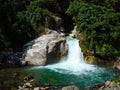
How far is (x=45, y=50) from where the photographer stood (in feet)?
107

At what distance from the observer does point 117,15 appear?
32375 millimetres

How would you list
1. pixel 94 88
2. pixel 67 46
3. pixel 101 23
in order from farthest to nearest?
1. pixel 67 46
2. pixel 101 23
3. pixel 94 88

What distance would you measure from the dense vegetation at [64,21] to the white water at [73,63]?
144 cm

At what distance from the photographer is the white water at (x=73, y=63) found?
1193 inches

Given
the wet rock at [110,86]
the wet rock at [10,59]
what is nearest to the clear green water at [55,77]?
the wet rock at [10,59]

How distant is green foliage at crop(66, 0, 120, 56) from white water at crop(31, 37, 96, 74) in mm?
1680

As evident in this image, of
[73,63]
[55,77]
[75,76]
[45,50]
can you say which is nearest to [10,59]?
[45,50]

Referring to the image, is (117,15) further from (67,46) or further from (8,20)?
(8,20)

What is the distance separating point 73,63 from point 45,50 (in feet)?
9.64

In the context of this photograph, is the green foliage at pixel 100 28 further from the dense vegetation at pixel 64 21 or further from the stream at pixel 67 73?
the stream at pixel 67 73

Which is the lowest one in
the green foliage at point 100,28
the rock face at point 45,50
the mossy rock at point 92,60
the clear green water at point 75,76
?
the clear green water at point 75,76

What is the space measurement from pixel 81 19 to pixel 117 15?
135 inches

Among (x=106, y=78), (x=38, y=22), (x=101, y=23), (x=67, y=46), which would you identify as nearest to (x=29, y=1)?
(x=38, y=22)

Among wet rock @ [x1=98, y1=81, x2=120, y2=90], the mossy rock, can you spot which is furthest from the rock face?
wet rock @ [x1=98, y1=81, x2=120, y2=90]
